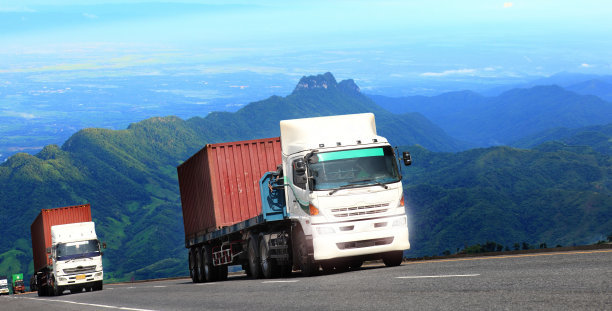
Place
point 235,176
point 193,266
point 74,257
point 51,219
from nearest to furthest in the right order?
point 235,176
point 193,266
point 74,257
point 51,219

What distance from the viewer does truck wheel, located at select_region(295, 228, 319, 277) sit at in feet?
62.5

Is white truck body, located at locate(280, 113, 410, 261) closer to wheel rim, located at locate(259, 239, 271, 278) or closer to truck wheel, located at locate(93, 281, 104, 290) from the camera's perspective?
wheel rim, located at locate(259, 239, 271, 278)

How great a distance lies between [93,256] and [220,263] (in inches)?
Answer: 516

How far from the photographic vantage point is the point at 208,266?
28.2m

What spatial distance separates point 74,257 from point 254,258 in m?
17.5

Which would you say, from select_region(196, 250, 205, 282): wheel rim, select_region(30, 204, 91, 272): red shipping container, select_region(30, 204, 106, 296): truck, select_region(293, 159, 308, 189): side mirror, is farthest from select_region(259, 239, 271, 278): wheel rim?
select_region(30, 204, 91, 272): red shipping container

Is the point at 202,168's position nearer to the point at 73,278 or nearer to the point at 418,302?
the point at 73,278

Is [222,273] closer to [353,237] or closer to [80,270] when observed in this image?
[353,237]

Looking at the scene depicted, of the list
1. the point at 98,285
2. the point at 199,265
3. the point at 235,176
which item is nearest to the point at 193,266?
the point at 199,265

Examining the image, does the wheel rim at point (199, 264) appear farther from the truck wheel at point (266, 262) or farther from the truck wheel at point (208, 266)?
the truck wheel at point (266, 262)

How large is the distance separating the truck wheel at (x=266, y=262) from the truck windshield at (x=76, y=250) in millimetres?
17796

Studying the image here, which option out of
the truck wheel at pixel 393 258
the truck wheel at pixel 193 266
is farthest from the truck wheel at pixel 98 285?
the truck wheel at pixel 393 258

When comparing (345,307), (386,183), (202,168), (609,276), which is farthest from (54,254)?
(609,276)

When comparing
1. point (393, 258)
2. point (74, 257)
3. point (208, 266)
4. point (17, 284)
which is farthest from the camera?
point (17, 284)
